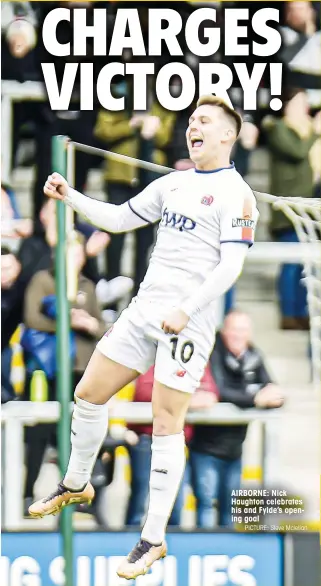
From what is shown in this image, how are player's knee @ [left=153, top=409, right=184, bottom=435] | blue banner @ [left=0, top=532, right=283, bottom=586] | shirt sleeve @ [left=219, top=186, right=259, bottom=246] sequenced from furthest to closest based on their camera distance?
blue banner @ [left=0, top=532, right=283, bottom=586] < player's knee @ [left=153, top=409, right=184, bottom=435] < shirt sleeve @ [left=219, top=186, right=259, bottom=246]

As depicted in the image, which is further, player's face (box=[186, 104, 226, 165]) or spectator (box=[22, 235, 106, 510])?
spectator (box=[22, 235, 106, 510])

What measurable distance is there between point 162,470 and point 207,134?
3.65 feet

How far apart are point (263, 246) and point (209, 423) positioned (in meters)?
0.62

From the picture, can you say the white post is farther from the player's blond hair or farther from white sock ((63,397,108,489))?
the player's blond hair

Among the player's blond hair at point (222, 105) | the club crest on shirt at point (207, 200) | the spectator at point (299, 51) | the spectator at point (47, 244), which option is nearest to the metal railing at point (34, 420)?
the spectator at point (47, 244)

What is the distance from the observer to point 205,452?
13.4 ft

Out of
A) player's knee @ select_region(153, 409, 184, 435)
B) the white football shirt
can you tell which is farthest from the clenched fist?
player's knee @ select_region(153, 409, 184, 435)

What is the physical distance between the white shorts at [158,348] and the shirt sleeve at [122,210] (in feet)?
0.89

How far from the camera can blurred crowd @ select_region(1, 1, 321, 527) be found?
13.2 ft

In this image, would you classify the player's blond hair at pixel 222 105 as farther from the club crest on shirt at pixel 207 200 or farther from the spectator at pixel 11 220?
the spectator at pixel 11 220

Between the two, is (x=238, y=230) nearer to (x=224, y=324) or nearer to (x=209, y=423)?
(x=224, y=324)

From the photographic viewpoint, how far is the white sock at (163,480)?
3.98 metres

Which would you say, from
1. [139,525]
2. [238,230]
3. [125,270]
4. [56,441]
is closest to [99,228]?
[125,270]

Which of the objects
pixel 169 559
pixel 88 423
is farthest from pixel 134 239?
pixel 169 559
